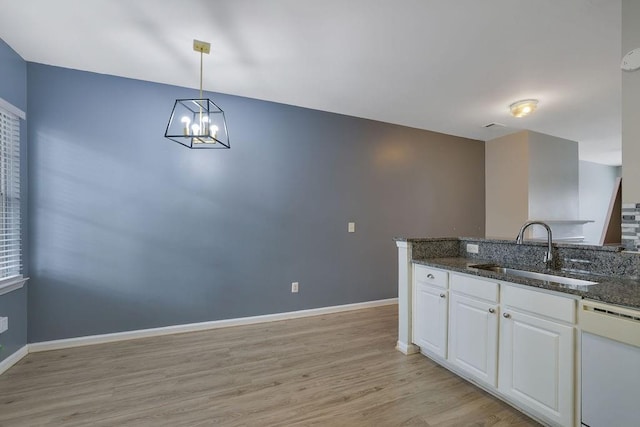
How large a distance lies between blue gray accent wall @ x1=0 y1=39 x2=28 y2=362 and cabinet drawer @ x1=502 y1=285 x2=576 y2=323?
387cm

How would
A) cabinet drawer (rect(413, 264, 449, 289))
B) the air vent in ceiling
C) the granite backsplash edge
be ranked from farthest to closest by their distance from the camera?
the air vent in ceiling < cabinet drawer (rect(413, 264, 449, 289)) < the granite backsplash edge

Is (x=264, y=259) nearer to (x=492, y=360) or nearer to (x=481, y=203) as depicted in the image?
(x=492, y=360)

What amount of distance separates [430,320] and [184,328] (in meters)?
2.61

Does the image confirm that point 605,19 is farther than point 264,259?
No

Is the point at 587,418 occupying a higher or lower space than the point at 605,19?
lower

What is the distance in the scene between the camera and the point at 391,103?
11.6 feet

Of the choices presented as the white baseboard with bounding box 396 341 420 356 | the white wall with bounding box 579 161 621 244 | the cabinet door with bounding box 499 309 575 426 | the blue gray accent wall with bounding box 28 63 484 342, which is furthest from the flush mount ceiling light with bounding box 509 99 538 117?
the white wall with bounding box 579 161 621 244

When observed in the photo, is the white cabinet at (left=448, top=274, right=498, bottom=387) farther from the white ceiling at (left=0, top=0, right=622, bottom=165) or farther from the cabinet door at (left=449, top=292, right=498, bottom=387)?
the white ceiling at (left=0, top=0, right=622, bottom=165)

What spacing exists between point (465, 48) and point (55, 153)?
155 inches

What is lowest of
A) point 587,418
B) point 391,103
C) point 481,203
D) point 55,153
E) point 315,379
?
point 315,379

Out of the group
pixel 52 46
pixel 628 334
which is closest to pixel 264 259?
pixel 52 46

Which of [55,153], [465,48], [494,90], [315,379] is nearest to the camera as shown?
[315,379]

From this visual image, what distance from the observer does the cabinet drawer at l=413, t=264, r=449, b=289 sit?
7.57 feet

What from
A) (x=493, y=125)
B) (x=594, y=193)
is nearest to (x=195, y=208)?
(x=493, y=125)
